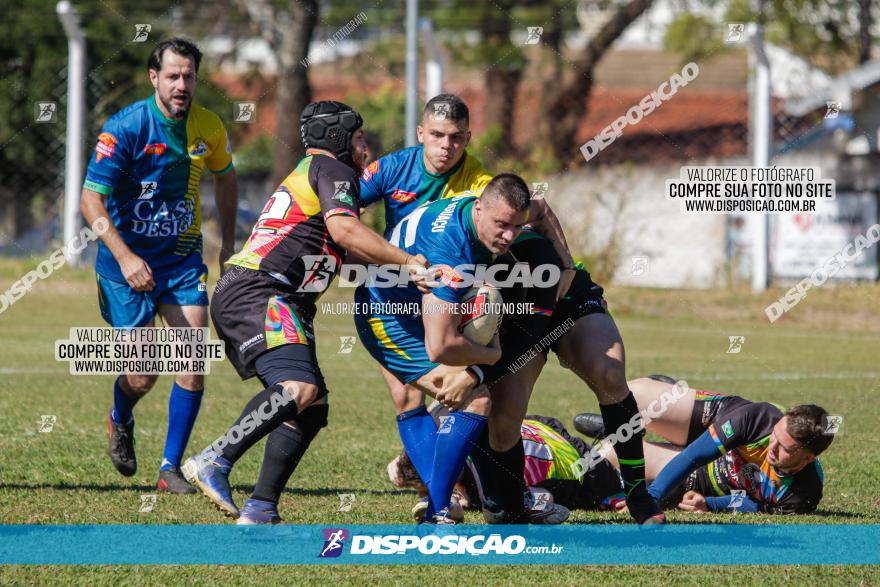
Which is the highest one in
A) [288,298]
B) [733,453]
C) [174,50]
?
[174,50]

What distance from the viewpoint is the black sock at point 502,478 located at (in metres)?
5.81

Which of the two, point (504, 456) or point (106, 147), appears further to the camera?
point (106, 147)

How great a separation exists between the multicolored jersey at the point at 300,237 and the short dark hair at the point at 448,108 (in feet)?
1.97

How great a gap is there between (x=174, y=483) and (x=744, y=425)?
304 centimetres

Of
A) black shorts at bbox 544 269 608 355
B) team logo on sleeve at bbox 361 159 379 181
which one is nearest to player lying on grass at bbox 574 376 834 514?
black shorts at bbox 544 269 608 355

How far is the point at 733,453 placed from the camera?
6391 millimetres

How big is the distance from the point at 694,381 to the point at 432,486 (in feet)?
19.7

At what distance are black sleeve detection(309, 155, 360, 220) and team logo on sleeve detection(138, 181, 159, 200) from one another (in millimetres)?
A: 1515

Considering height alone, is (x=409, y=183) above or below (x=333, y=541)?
above

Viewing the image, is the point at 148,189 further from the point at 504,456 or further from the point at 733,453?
the point at 733,453

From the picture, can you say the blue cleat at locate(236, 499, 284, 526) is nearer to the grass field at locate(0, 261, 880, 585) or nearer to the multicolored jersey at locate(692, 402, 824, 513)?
the grass field at locate(0, 261, 880, 585)

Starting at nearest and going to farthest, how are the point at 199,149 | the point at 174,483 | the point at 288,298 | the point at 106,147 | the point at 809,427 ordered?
the point at 288,298 < the point at 809,427 < the point at 174,483 < the point at 106,147 < the point at 199,149

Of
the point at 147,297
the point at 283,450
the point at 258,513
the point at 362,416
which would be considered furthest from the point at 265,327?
the point at 362,416

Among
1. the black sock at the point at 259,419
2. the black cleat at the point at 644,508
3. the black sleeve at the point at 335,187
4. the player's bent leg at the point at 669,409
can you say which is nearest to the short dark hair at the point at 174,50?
the black sleeve at the point at 335,187
